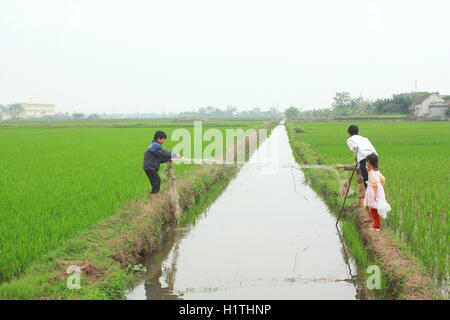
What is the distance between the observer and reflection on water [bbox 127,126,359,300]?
377cm

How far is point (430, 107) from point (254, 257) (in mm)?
51736

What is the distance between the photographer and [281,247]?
492 centimetres

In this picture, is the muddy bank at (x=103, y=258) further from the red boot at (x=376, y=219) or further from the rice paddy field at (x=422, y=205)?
the rice paddy field at (x=422, y=205)

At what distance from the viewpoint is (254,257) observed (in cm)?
459

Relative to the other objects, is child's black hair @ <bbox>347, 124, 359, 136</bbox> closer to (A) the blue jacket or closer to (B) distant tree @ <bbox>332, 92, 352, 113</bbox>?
(A) the blue jacket

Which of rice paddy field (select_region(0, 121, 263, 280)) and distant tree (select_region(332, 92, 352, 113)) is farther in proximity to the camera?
distant tree (select_region(332, 92, 352, 113))

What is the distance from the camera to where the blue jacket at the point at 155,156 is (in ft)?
18.4

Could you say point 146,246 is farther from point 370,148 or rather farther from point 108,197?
point 370,148

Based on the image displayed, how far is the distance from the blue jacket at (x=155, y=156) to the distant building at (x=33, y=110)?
114007 mm

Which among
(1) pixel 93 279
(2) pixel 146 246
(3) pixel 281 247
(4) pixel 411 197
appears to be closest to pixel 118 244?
(2) pixel 146 246

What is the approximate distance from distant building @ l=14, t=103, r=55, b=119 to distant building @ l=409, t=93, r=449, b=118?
93.4m
